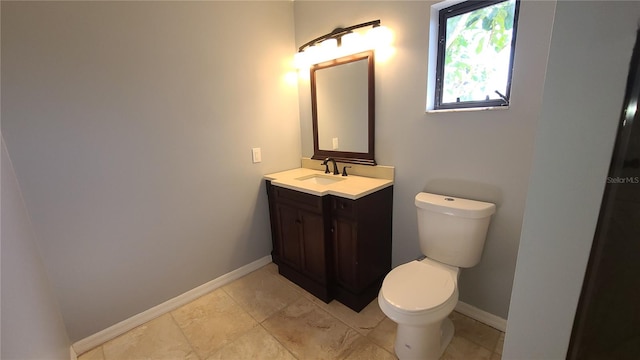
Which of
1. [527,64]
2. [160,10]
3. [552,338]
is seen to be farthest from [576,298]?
[160,10]

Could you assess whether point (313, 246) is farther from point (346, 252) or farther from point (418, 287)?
point (418, 287)

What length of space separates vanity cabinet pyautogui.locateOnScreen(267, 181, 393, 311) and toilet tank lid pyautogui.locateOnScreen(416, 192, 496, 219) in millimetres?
330

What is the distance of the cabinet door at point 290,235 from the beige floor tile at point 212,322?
51 centimetres

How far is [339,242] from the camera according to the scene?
1821 millimetres

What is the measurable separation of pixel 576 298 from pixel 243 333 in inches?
65.8

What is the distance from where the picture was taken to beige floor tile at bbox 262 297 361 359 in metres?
1.52

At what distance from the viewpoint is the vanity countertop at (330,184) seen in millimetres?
1708

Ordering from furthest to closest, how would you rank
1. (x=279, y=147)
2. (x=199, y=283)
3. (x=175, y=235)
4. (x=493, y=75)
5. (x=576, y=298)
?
(x=279, y=147) → (x=199, y=283) → (x=175, y=235) → (x=493, y=75) → (x=576, y=298)

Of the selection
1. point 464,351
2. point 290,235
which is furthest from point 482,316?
point 290,235

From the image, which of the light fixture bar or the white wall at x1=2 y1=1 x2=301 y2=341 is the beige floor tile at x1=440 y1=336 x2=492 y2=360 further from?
the light fixture bar

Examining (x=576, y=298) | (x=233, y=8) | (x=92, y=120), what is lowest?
(x=576, y=298)

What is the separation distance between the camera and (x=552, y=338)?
718 mm

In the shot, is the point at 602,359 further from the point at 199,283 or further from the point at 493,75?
the point at 199,283

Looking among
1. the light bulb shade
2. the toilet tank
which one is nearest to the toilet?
the toilet tank
